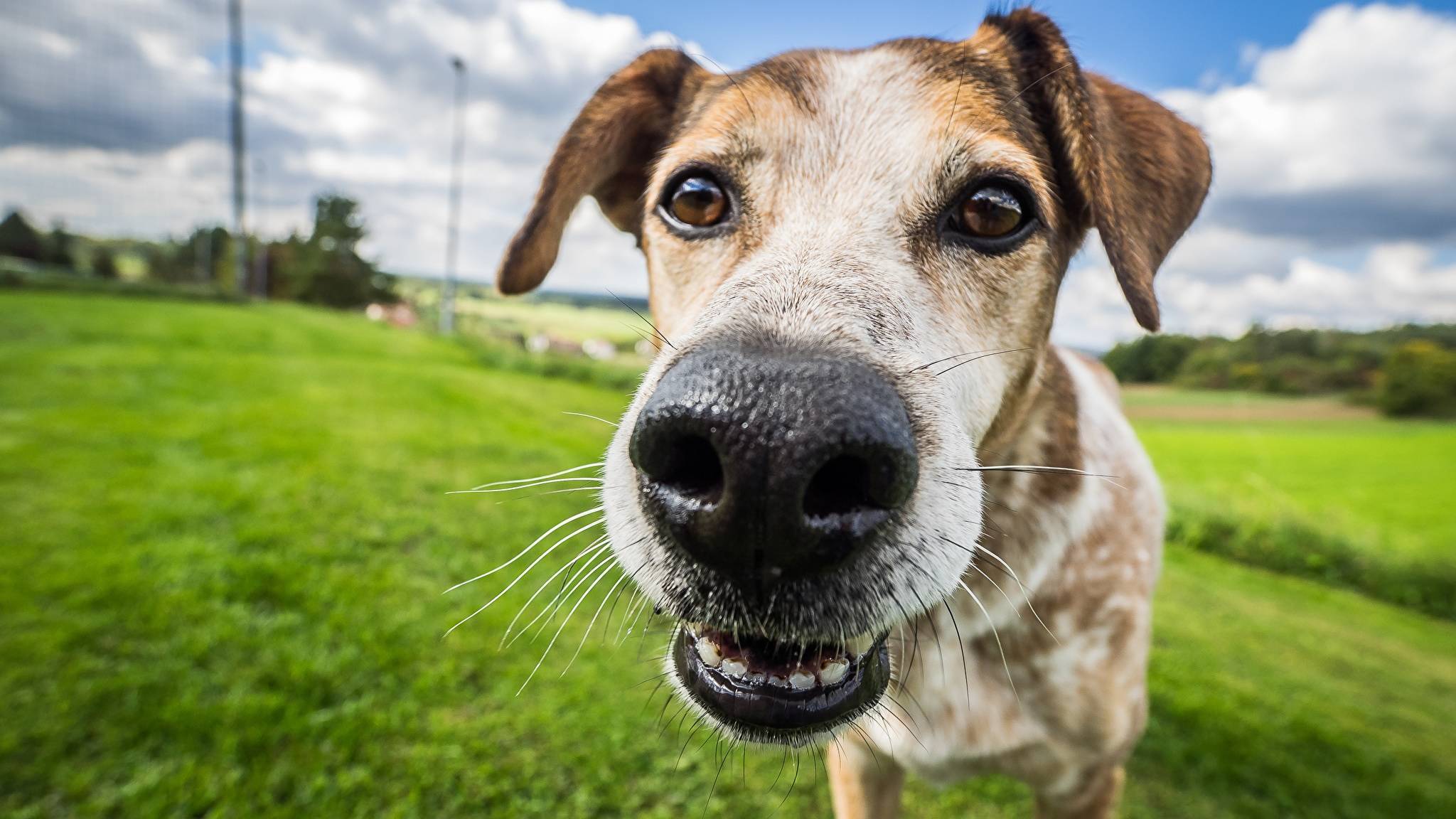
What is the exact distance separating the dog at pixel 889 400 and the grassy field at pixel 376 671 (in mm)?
806

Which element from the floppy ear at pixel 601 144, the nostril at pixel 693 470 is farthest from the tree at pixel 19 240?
the nostril at pixel 693 470

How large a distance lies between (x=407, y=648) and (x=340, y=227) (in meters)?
70.0

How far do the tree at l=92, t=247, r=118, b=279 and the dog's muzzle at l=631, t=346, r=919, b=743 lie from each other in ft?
173

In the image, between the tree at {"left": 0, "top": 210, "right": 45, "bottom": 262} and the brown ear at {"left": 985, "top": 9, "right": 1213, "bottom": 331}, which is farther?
the tree at {"left": 0, "top": 210, "right": 45, "bottom": 262}

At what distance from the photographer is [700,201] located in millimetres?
2176

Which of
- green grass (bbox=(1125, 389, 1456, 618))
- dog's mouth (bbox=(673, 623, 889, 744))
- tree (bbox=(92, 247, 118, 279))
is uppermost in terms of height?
tree (bbox=(92, 247, 118, 279))

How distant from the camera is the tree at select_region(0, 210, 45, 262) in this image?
3234 cm

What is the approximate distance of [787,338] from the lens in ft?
4.21

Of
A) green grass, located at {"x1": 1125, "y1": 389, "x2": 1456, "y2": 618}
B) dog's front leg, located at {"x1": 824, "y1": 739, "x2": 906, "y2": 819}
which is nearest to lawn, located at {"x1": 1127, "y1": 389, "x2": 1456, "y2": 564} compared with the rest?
green grass, located at {"x1": 1125, "y1": 389, "x2": 1456, "y2": 618}

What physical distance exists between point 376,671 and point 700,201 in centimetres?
340

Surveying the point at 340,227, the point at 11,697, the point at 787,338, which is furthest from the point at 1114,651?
the point at 340,227

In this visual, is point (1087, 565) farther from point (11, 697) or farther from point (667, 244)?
point (11, 697)

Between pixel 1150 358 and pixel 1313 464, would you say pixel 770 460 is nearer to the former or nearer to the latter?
pixel 1150 358

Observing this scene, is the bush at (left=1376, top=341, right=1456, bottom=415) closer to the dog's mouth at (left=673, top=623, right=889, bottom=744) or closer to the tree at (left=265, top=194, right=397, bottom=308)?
the dog's mouth at (left=673, top=623, right=889, bottom=744)
